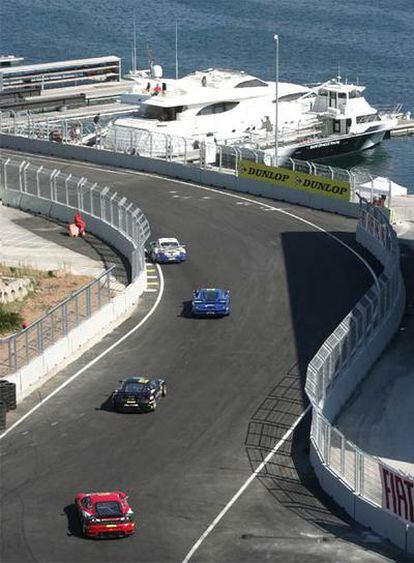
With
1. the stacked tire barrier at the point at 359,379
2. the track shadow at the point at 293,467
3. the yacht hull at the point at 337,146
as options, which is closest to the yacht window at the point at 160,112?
the yacht hull at the point at 337,146

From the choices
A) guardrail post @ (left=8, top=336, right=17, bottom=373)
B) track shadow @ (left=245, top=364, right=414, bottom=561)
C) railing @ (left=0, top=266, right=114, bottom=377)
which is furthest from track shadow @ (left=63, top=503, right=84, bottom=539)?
railing @ (left=0, top=266, right=114, bottom=377)

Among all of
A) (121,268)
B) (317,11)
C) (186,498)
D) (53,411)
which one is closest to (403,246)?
(121,268)

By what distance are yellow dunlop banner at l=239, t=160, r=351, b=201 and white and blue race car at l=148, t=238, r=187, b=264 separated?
1422cm

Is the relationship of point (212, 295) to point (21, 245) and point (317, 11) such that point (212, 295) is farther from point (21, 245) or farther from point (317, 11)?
point (317, 11)

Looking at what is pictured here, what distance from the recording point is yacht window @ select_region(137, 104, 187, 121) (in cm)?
11619

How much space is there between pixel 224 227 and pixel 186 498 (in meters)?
38.4

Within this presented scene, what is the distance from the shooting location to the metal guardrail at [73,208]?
63.9 meters

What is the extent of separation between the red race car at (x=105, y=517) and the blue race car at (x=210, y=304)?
22.8m

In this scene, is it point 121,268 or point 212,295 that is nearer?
point 212,295

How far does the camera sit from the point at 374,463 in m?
54.2

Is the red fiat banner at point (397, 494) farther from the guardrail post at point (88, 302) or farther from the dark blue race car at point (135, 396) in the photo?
the guardrail post at point (88, 302)

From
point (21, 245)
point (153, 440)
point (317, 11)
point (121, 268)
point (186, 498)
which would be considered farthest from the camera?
point (317, 11)

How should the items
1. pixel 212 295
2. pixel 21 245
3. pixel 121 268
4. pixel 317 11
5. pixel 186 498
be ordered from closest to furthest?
pixel 186 498 < pixel 212 295 < pixel 121 268 < pixel 21 245 < pixel 317 11

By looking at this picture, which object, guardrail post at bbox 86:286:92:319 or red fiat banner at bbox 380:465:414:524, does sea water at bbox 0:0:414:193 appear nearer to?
guardrail post at bbox 86:286:92:319
